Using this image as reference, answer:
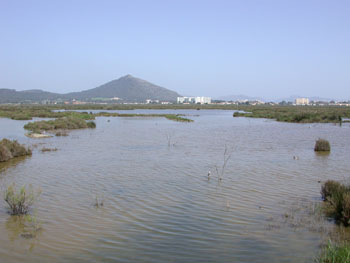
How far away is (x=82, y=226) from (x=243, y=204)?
3820 millimetres

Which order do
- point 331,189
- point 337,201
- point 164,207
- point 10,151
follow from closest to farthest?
1. point 337,201
2. point 164,207
3. point 331,189
4. point 10,151

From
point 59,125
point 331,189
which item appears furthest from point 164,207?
point 59,125

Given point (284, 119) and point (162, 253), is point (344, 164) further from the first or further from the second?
point (284, 119)

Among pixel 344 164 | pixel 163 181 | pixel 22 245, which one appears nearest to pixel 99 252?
pixel 22 245

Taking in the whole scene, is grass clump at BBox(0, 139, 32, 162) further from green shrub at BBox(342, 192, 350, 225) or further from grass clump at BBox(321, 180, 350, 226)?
green shrub at BBox(342, 192, 350, 225)

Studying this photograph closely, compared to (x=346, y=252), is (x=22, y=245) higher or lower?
lower

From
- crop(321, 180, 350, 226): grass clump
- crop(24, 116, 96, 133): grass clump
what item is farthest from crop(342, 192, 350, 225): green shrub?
crop(24, 116, 96, 133): grass clump

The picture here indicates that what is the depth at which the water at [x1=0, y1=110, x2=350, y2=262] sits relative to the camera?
6082 millimetres

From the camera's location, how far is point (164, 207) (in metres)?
8.57

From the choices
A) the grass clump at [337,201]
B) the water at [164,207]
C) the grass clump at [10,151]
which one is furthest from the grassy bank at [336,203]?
the grass clump at [10,151]

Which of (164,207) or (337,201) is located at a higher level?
(337,201)

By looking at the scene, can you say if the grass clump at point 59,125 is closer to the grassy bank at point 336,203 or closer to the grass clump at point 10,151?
the grass clump at point 10,151

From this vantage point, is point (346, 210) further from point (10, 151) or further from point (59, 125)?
point (59, 125)

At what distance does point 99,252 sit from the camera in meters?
6.04
